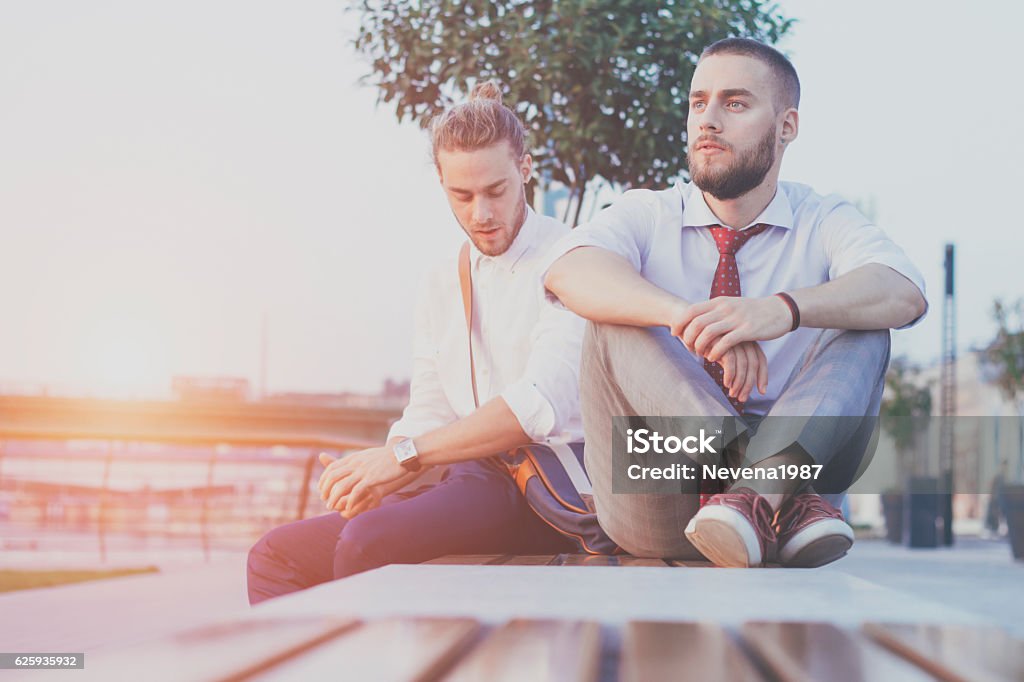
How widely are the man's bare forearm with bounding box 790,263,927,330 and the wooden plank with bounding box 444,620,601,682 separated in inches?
42.2

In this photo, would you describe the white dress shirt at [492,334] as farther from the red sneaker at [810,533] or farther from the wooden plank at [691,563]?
the red sneaker at [810,533]

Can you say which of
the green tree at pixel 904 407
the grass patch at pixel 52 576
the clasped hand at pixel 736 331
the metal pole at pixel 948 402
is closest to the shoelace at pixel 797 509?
the clasped hand at pixel 736 331

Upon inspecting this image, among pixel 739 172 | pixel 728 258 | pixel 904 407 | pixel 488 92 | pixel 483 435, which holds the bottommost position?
pixel 904 407

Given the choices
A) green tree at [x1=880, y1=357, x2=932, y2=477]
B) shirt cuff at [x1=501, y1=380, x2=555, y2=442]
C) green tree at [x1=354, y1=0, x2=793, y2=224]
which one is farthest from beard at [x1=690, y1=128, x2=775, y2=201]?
green tree at [x1=880, y1=357, x2=932, y2=477]

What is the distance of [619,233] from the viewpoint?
7.02 feet

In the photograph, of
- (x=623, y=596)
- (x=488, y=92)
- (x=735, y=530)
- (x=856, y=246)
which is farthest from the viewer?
(x=488, y=92)

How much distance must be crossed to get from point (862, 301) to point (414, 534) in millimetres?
959

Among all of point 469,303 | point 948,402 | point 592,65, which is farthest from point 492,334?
point 948,402

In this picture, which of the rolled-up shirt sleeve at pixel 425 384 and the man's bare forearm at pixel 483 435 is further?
the rolled-up shirt sleeve at pixel 425 384

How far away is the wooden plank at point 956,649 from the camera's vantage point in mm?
770

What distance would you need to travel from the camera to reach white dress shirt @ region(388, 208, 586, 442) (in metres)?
2.26

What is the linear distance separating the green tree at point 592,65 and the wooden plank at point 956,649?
3.93 m

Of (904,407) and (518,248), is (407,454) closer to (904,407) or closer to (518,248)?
(518,248)

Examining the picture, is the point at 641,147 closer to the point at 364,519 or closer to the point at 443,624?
the point at 364,519
